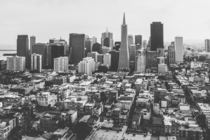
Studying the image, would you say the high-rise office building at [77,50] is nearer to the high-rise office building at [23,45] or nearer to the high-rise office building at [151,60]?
the high-rise office building at [23,45]

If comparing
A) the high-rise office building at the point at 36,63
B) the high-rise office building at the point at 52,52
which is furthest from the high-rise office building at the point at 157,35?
the high-rise office building at the point at 36,63

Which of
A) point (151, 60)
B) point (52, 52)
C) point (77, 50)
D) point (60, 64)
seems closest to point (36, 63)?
point (60, 64)

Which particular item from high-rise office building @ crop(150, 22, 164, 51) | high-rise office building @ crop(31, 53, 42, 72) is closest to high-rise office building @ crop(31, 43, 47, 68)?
high-rise office building @ crop(31, 53, 42, 72)

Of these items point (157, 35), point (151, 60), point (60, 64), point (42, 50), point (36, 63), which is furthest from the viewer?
point (157, 35)

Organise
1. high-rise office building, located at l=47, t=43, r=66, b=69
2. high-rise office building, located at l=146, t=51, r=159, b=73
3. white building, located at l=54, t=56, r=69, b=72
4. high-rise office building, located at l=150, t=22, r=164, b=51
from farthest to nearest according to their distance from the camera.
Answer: high-rise office building, located at l=150, t=22, r=164, b=51 < high-rise office building, located at l=47, t=43, r=66, b=69 < high-rise office building, located at l=146, t=51, r=159, b=73 < white building, located at l=54, t=56, r=69, b=72

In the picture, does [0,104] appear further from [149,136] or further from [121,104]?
[149,136]

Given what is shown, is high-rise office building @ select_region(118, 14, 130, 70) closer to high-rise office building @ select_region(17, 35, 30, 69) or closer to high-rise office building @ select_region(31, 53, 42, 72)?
high-rise office building @ select_region(31, 53, 42, 72)

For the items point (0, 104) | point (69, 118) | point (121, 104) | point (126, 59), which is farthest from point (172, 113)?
point (126, 59)

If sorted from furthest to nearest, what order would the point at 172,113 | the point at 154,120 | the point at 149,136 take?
the point at 172,113 → the point at 154,120 → the point at 149,136

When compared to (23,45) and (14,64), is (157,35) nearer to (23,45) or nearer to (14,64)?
(23,45)

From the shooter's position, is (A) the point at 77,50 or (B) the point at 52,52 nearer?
(B) the point at 52,52

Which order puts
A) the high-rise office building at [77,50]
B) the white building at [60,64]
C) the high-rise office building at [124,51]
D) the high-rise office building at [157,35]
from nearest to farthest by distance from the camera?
1. the high-rise office building at [124,51]
2. the white building at [60,64]
3. the high-rise office building at [77,50]
4. the high-rise office building at [157,35]
